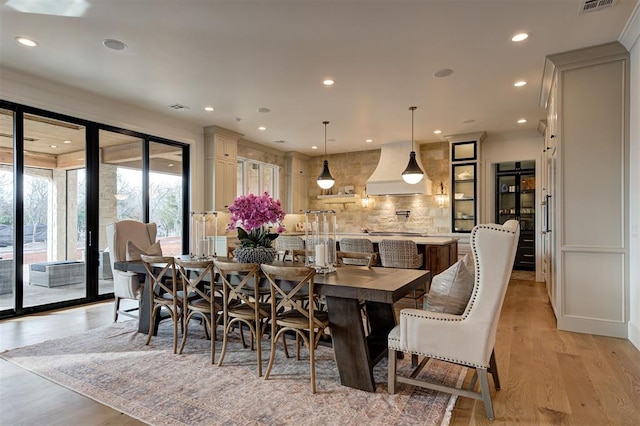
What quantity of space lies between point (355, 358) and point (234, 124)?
200 inches

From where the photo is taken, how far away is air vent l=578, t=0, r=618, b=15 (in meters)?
2.77

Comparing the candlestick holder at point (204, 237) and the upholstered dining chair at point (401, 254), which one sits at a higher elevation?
the candlestick holder at point (204, 237)

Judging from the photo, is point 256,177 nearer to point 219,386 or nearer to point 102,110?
point 102,110

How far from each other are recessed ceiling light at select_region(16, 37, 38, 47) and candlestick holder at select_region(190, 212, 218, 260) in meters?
2.23

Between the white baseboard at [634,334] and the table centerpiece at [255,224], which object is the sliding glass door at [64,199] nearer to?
the table centerpiece at [255,224]

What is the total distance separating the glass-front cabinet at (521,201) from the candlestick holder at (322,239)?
657cm

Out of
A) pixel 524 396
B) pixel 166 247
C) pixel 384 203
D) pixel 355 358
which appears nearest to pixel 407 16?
pixel 355 358

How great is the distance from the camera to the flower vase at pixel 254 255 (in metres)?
3.04

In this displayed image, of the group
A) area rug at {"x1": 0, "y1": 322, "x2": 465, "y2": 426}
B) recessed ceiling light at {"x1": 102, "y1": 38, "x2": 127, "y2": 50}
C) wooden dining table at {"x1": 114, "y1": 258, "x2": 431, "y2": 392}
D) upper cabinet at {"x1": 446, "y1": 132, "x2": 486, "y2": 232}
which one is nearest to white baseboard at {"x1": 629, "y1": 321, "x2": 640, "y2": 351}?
area rug at {"x1": 0, "y1": 322, "x2": 465, "y2": 426}

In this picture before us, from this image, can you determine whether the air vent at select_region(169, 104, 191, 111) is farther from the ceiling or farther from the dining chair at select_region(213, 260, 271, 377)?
the dining chair at select_region(213, 260, 271, 377)

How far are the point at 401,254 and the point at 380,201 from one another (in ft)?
12.2

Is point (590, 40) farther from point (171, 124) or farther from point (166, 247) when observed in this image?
point (166, 247)

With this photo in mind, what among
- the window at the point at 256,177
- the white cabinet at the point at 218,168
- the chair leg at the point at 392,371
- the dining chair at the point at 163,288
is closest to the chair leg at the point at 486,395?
the chair leg at the point at 392,371

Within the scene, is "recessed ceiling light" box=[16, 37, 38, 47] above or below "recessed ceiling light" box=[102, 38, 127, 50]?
above
